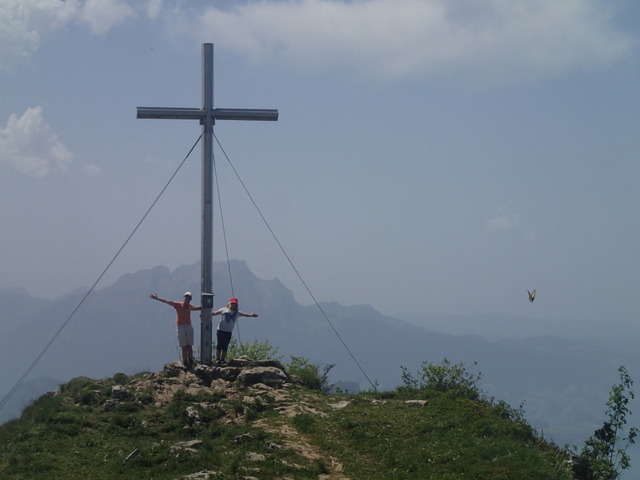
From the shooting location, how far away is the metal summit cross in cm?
2098

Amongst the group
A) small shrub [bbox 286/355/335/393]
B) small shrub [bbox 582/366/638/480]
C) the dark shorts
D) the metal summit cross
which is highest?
the metal summit cross

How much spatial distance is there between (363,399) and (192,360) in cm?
542

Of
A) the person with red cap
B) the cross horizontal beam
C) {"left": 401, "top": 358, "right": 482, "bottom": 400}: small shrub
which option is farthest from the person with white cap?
{"left": 401, "top": 358, "right": 482, "bottom": 400}: small shrub

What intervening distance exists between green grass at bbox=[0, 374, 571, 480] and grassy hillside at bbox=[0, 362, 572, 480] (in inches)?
1.2

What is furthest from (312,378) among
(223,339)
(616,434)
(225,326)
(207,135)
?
(616,434)

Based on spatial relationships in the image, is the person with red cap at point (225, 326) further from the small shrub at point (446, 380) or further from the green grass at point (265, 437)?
the small shrub at point (446, 380)

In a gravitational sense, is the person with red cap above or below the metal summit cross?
below

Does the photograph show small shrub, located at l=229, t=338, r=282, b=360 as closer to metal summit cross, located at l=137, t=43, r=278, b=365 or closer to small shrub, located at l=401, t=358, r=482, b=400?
metal summit cross, located at l=137, t=43, r=278, b=365

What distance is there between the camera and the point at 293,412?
55.6ft

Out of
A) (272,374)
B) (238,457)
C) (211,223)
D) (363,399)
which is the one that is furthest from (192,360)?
(238,457)

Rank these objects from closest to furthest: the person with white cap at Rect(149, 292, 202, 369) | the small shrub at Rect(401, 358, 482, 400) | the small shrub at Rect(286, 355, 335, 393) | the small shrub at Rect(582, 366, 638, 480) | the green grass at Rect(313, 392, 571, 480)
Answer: the green grass at Rect(313, 392, 571, 480) → the small shrub at Rect(582, 366, 638, 480) → the small shrub at Rect(401, 358, 482, 400) → the person with white cap at Rect(149, 292, 202, 369) → the small shrub at Rect(286, 355, 335, 393)

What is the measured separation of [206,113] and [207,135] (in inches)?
26.1

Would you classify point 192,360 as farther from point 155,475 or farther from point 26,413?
point 155,475

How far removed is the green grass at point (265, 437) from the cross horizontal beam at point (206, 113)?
25.6 ft
